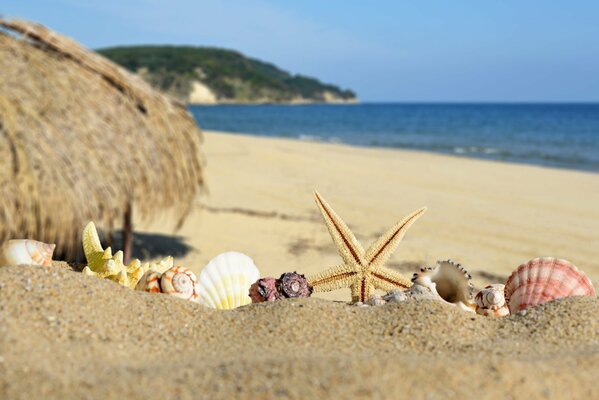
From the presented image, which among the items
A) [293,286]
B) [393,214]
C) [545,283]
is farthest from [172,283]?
[393,214]

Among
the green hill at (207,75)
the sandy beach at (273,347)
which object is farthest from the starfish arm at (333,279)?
the green hill at (207,75)

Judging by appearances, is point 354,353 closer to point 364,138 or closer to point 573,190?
point 573,190

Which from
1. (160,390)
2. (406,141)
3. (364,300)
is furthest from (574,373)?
(406,141)

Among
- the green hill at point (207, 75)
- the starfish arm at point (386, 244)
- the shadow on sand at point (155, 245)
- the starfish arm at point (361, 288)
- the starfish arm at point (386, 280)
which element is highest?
the green hill at point (207, 75)

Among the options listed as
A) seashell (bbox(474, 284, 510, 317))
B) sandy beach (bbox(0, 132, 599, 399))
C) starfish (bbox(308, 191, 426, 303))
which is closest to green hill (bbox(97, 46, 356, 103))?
starfish (bbox(308, 191, 426, 303))

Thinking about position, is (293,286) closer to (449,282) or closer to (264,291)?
(264,291)

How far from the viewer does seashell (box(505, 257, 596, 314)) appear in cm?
208

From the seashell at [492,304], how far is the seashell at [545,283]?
0.05 metres

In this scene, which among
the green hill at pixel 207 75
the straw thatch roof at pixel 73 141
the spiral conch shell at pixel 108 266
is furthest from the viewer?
the green hill at pixel 207 75

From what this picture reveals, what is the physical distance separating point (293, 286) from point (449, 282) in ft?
1.68

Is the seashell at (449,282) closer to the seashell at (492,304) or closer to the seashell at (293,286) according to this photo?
the seashell at (492,304)

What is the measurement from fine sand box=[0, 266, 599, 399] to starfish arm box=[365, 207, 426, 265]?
1.61 ft

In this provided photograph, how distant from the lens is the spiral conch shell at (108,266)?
2072mm

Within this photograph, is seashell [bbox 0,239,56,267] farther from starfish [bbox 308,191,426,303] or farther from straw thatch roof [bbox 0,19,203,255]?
straw thatch roof [bbox 0,19,203,255]
